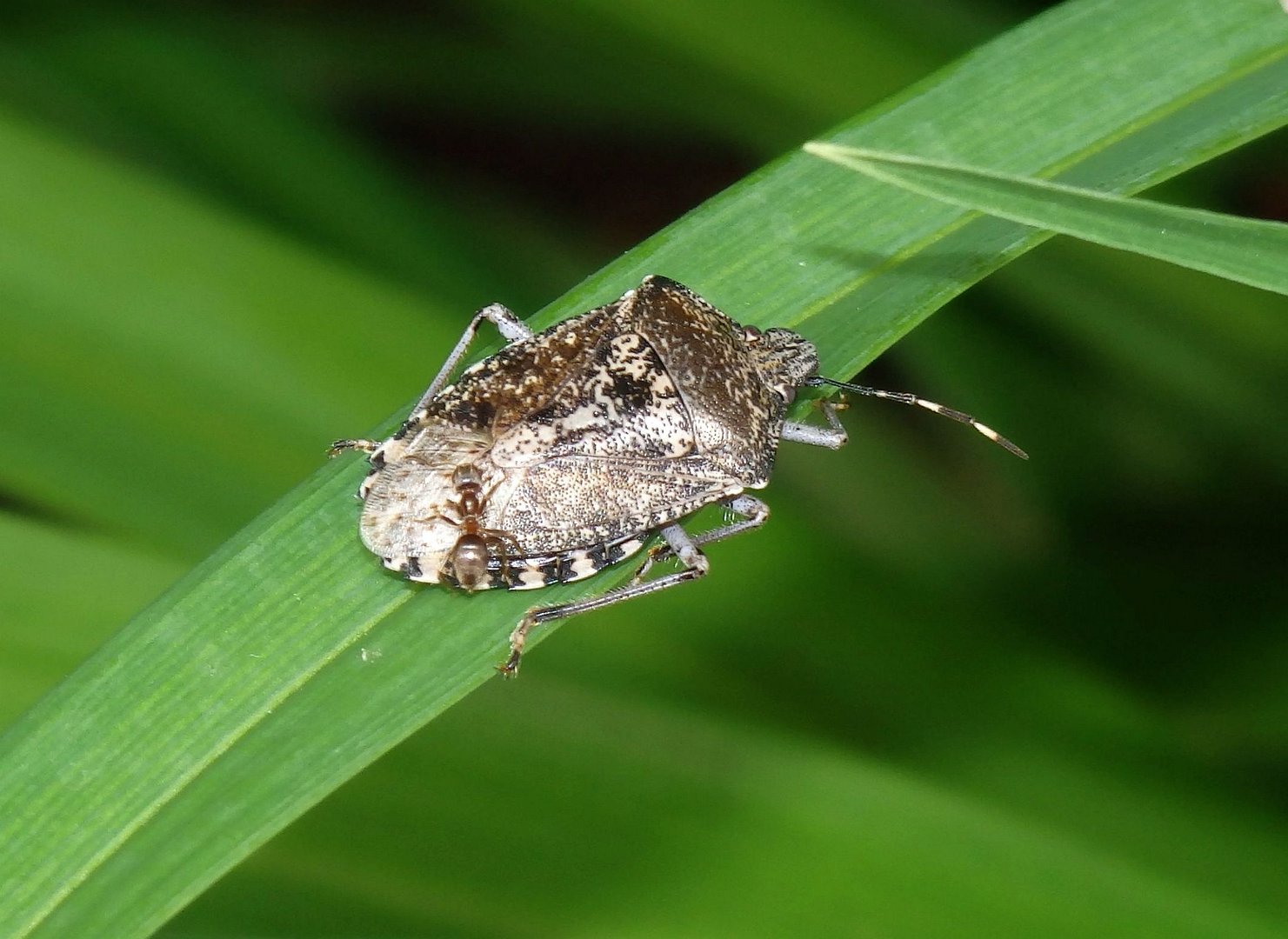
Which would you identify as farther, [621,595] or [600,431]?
[600,431]

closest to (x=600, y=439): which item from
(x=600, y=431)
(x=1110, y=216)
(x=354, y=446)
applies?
(x=600, y=431)

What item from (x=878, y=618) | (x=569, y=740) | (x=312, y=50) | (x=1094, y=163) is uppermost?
(x=312, y=50)

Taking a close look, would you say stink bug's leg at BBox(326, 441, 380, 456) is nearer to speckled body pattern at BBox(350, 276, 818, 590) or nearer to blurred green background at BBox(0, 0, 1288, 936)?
speckled body pattern at BBox(350, 276, 818, 590)

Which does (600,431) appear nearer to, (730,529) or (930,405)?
(730,529)

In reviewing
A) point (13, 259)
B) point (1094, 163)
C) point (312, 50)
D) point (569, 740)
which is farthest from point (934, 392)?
point (13, 259)

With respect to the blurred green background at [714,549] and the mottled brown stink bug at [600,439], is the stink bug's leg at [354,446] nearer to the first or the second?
the mottled brown stink bug at [600,439]

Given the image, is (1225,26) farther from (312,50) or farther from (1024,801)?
(312,50)

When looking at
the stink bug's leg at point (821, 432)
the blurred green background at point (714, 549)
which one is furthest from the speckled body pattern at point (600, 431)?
the blurred green background at point (714, 549)
